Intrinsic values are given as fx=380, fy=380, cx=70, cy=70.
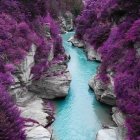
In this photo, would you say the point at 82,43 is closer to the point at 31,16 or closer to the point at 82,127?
the point at 31,16

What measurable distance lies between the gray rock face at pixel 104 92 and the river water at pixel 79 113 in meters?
0.72

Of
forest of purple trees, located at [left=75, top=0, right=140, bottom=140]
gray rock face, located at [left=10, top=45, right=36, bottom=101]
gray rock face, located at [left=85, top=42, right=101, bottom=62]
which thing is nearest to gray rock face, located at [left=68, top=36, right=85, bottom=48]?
gray rock face, located at [left=85, top=42, right=101, bottom=62]

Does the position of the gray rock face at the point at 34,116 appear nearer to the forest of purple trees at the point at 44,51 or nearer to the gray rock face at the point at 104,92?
the forest of purple trees at the point at 44,51

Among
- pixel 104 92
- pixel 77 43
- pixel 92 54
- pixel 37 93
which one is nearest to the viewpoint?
pixel 104 92

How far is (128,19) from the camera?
40844 millimetres

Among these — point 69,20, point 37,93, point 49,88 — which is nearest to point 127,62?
point 49,88

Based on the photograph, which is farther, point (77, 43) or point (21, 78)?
point (77, 43)

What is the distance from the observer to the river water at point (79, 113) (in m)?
34.9

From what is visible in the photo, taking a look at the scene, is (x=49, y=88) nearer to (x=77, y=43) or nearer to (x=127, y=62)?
(x=127, y=62)

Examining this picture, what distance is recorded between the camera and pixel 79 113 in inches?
1537

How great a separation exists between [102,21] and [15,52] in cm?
2392

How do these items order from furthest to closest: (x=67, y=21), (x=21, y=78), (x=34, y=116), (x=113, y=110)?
(x=67, y=21), (x=21, y=78), (x=113, y=110), (x=34, y=116)

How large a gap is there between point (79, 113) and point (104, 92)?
3.58 meters

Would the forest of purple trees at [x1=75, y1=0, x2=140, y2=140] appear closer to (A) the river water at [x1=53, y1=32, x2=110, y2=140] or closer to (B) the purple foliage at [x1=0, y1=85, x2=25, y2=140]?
(A) the river water at [x1=53, y1=32, x2=110, y2=140]
